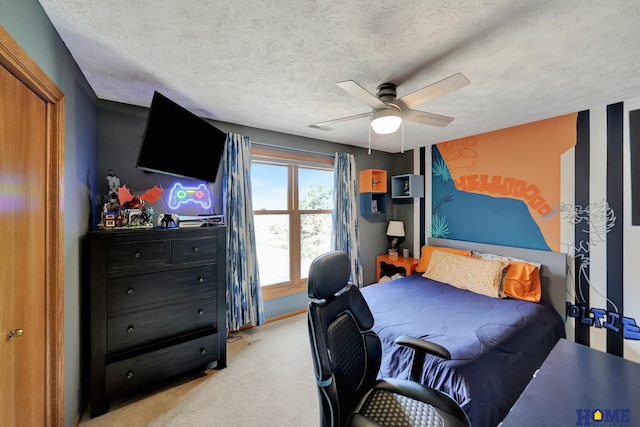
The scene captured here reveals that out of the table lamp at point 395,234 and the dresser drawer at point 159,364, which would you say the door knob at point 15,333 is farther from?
the table lamp at point 395,234

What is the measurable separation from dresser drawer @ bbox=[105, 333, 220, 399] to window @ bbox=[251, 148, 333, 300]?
1.13 meters

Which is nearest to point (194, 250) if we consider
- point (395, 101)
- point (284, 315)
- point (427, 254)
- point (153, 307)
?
point (153, 307)

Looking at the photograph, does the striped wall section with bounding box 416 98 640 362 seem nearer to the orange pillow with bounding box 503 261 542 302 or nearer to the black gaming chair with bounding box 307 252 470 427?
the orange pillow with bounding box 503 261 542 302

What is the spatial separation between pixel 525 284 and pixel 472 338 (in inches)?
52.4

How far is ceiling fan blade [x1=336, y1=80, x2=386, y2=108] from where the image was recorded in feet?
4.71

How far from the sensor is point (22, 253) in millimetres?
1147

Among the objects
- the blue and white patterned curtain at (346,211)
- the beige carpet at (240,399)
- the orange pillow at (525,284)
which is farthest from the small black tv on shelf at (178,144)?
the orange pillow at (525,284)

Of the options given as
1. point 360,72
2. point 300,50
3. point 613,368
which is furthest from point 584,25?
point 613,368

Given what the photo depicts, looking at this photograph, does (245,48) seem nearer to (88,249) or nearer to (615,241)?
(88,249)

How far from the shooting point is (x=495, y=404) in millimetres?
1519

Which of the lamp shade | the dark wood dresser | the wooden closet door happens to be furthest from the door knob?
the lamp shade

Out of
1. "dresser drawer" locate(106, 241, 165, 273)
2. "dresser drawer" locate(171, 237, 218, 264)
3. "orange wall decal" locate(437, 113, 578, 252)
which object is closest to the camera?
"dresser drawer" locate(106, 241, 165, 273)

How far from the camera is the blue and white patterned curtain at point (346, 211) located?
373cm

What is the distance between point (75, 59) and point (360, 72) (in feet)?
6.20
